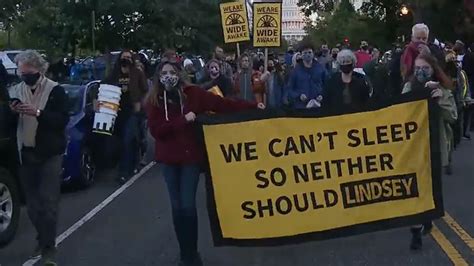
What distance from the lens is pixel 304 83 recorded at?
13.4m

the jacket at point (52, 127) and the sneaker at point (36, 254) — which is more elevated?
the jacket at point (52, 127)

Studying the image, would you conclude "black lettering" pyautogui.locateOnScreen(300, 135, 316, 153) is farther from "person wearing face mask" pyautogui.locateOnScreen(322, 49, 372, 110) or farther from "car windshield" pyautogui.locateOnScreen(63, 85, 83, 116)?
"car windshield" pyautogui.locateOnScreen(63, 85, 83, 116)

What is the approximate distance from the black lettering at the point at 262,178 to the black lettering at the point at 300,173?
0.24 metres

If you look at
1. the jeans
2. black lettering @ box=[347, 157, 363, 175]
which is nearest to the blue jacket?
the jeans

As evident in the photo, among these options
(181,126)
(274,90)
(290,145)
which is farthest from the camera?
(274,90)

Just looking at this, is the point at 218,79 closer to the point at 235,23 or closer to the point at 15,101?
the point at 235,23

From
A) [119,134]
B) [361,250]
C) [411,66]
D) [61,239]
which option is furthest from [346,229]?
[119,134]

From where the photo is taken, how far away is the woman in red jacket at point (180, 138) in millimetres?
7605

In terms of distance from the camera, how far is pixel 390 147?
26.5 feet

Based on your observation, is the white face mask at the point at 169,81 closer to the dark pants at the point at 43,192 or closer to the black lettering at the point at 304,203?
the dark pants at the point at 43,192

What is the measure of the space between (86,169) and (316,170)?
5.66 m

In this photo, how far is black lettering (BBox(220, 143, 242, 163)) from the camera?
7742 millimetres

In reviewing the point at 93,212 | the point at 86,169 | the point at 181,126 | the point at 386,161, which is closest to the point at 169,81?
the point at 181,126

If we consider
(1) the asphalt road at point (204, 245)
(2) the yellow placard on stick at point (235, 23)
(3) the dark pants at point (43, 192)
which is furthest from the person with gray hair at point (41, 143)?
(2) the yellow placard on stick at point (235, 23)
